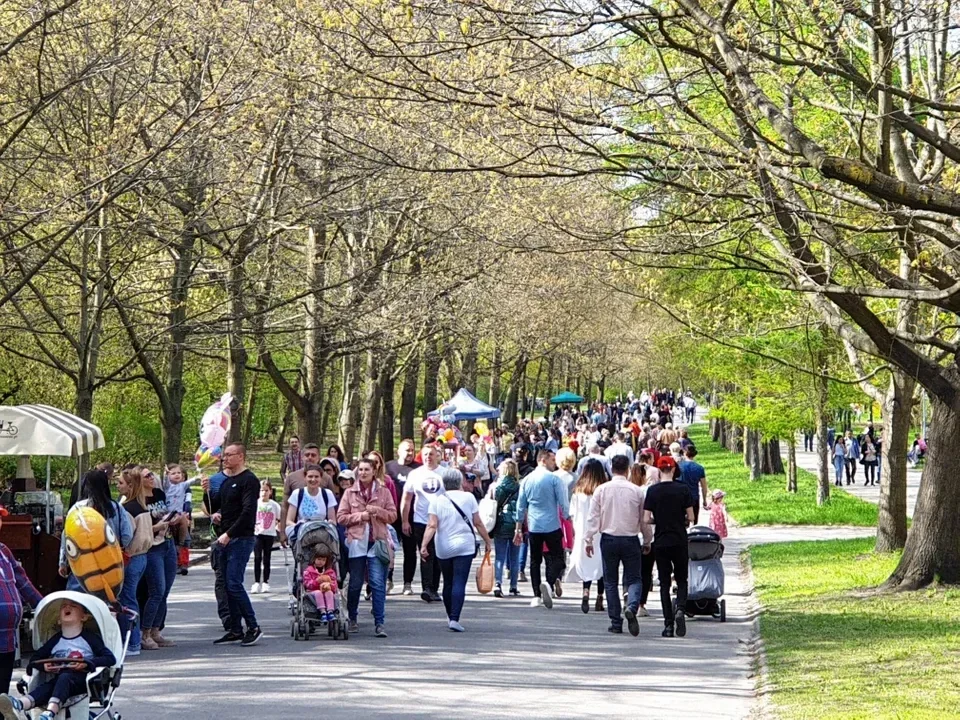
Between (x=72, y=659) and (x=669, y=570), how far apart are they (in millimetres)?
7359

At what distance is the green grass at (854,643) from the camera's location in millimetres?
9852

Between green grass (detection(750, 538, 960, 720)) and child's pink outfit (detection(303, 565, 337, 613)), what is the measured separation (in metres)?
3.89

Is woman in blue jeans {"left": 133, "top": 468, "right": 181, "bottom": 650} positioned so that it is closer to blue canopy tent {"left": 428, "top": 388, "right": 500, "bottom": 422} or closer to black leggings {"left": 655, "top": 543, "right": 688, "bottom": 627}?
black leggings {"left": 655, "top": 543, "right": 688, "bottom": 627}

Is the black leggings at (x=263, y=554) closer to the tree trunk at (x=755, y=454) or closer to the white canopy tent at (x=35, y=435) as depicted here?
the white canopy tent at (x=35, y=435)

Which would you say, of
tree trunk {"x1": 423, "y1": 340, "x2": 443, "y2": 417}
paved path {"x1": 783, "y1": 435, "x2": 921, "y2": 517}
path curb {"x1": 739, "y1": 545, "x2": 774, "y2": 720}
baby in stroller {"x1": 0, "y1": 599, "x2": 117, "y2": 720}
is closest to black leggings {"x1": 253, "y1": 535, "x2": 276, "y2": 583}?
path curb {"x1": 739, "y1": 545, "x2": 774, "y2": 720}

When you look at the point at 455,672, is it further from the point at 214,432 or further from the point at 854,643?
the point at 214,432

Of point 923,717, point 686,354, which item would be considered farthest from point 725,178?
point 686,354

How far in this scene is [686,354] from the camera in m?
39.5

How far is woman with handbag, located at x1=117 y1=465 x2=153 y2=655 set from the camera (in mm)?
12547

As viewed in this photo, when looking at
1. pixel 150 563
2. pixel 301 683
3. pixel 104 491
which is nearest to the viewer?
pixel 301 683

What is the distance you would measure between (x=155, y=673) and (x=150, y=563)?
70.7 inches

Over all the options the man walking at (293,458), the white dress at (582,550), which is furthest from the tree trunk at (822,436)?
the white dress at (582,550)

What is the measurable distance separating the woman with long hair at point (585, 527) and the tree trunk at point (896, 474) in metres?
6.27

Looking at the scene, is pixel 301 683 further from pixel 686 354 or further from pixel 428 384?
pixel 428 384
